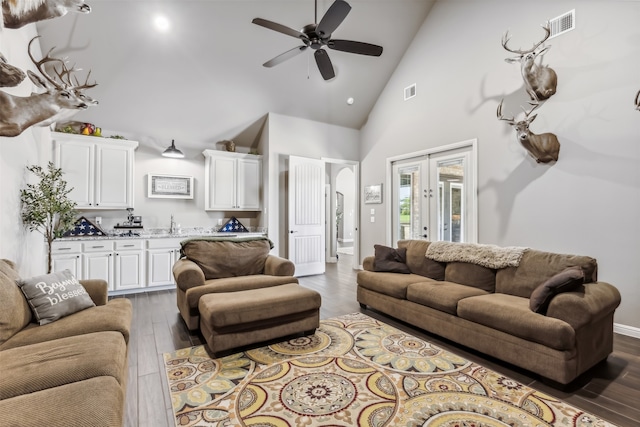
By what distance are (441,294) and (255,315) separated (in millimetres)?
1768

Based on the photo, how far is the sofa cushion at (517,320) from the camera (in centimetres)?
212

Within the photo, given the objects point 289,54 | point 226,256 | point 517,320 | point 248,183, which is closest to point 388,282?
point 517,320

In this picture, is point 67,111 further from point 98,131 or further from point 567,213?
point 567,213

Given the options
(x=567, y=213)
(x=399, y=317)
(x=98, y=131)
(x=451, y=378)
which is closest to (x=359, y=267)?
(x=399, y=317)

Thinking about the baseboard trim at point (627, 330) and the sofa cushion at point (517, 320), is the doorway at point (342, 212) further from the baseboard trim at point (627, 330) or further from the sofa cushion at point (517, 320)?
the baseboard trim at point (627, 330)

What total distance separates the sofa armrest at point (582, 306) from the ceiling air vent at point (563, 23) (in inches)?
120

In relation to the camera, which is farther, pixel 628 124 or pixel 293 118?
pixel 293 118

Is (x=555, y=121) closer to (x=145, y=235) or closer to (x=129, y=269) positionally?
(x=145, y=235)

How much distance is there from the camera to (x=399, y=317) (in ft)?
11.0

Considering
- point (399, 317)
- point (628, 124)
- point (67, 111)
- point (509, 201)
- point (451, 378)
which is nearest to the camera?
point (451, 378)

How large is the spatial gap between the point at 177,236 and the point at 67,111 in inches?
108

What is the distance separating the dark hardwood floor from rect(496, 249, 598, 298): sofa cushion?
28.9 inches

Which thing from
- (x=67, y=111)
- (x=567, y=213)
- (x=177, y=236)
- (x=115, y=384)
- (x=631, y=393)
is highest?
(x=67, y=111)

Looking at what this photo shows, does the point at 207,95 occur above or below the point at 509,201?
above
